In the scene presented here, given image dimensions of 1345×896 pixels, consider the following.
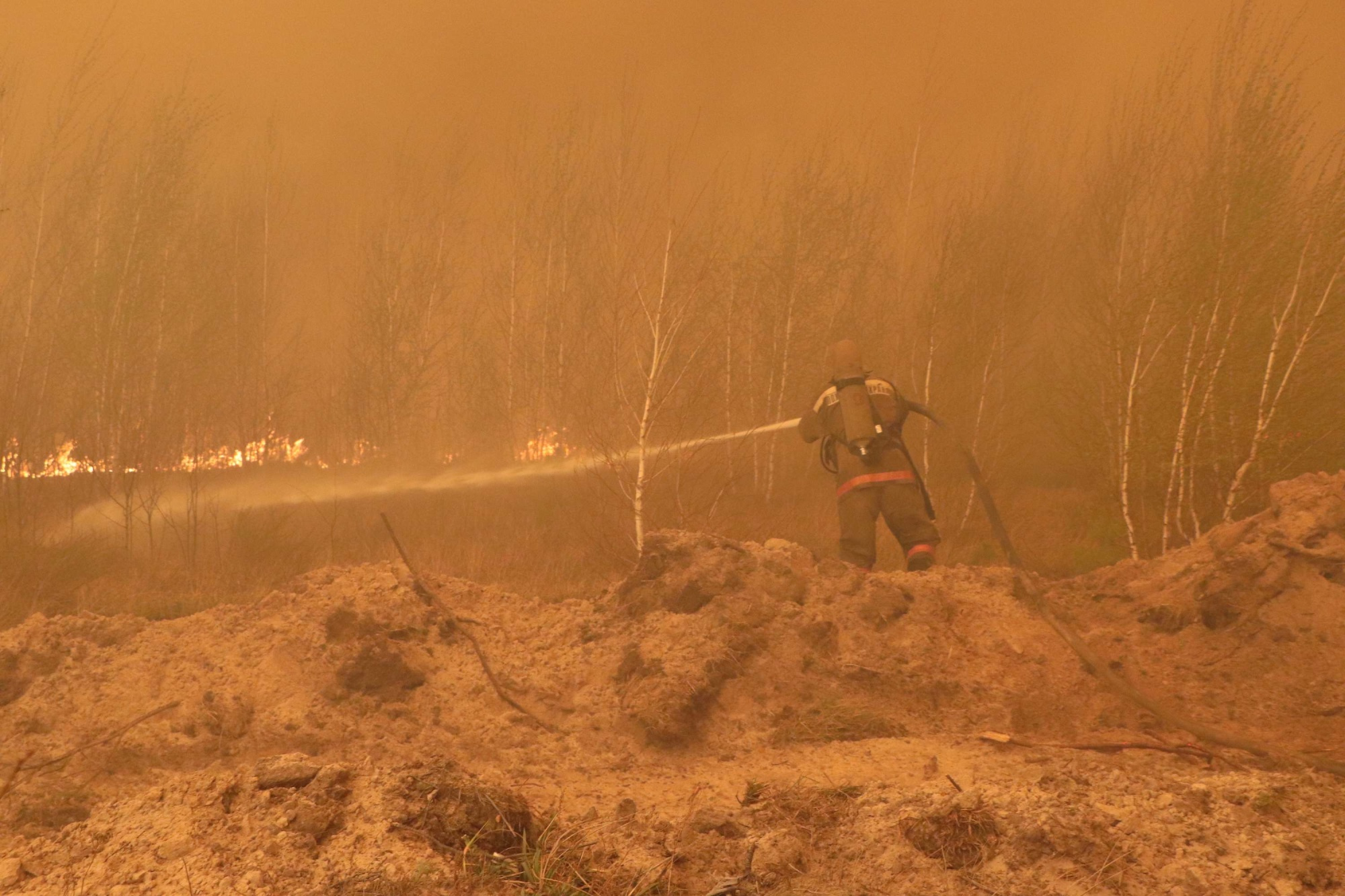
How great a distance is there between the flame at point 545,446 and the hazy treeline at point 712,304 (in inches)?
10.9

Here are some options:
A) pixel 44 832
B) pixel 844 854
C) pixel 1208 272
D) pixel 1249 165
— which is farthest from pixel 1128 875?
pixel 1249 165

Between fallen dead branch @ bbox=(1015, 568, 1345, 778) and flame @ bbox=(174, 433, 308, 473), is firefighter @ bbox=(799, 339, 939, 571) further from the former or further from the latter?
flame @ bbox=(174, 433, 308, 473)

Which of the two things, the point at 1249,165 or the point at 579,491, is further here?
the point at 579,491

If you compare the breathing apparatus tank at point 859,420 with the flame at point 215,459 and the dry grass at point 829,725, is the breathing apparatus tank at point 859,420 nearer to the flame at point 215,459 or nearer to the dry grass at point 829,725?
the dry grass at point 829,725

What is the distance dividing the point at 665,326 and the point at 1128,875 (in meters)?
6.56

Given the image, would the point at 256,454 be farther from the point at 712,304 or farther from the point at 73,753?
the point at 73,753

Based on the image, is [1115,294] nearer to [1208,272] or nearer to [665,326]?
[1208,272]

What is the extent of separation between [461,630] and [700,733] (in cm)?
146

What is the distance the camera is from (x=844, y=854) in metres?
2.72

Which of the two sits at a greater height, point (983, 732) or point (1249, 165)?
point (1249, 165)

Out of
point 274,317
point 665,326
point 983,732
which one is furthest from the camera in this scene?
point 274,317

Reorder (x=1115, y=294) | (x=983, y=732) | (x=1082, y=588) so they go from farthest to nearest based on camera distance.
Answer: (x=1115, y=294) → (x=1082, y=588) → (x=983, y=732)

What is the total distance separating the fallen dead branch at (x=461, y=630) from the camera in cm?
421

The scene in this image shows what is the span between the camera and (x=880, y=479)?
6.88 metres
